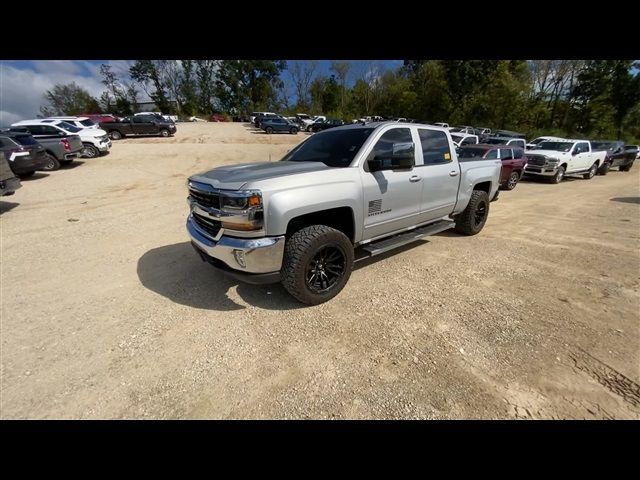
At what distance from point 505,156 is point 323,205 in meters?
9.96

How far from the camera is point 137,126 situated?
70.3ft

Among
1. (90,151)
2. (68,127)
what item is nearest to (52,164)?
(90,151)

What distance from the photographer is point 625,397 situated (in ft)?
6.40

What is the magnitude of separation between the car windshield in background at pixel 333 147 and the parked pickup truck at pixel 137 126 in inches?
910

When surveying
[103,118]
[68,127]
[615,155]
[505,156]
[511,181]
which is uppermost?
[103,118]

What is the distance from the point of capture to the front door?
3.18 m

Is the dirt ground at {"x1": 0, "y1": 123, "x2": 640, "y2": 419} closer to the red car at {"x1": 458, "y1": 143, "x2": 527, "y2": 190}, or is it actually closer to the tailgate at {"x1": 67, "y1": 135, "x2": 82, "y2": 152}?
the red car at {"x1": 458, "y1": 143, "x2": 527, "y2": 190}

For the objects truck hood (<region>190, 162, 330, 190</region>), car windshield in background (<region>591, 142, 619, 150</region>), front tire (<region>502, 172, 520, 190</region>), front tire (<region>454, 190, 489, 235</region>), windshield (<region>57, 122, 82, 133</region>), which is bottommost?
front tire (<region>502, 172, 520, 190</region>)

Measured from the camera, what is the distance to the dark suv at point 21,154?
855 cm

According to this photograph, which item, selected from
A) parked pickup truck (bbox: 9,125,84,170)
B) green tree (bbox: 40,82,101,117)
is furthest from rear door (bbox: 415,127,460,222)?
green tree (bbox: 40,82,101,117)

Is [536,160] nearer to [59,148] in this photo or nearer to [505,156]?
[505,156]

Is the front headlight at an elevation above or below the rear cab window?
below

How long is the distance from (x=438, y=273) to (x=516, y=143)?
1192 cm

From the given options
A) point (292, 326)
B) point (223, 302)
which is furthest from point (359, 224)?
point (223, 302)
